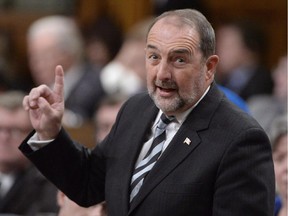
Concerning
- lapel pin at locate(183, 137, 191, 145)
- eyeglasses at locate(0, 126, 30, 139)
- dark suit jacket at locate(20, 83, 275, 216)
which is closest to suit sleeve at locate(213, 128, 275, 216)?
dark suit jacket at locate(20, 83, 275, 216)

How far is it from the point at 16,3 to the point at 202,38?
21.1 feet

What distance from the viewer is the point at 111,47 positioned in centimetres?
882

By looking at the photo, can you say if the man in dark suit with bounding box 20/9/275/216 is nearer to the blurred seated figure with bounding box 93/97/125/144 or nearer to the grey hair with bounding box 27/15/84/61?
the blurred seated figure with bounding box 93/97/125/144

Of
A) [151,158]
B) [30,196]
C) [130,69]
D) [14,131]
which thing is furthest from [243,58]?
[151,158]

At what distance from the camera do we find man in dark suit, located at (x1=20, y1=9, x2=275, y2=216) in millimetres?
3434

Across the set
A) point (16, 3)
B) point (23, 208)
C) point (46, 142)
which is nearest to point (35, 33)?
point (16, 3)

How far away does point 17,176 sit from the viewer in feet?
19.5

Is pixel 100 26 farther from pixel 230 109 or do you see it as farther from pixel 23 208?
pixel 230 109

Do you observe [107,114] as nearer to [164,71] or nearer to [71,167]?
[71,167]

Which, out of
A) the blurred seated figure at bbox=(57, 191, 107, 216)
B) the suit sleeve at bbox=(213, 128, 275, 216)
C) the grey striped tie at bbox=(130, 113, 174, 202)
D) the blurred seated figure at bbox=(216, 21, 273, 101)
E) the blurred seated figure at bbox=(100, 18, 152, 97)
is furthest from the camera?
the blurred seated figure at bbox=(216, 21, 273, 101)

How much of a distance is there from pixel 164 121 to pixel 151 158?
14 centimetres

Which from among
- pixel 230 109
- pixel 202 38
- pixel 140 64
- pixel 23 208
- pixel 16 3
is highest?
pixel 202 38

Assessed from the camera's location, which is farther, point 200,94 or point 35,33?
point 35,33

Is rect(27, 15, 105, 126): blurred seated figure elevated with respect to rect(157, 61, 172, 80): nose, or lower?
lower
